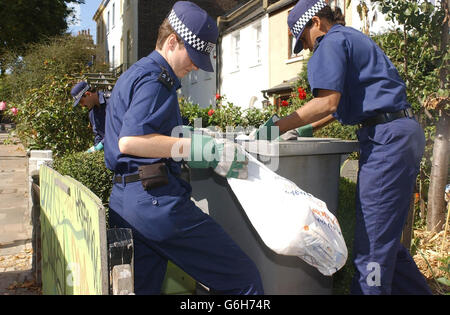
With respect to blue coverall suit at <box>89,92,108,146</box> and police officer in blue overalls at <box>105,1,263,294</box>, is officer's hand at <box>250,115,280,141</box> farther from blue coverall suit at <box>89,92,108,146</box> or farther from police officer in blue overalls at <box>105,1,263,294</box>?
blue coverall suit at <box>89,92,108,146</box>

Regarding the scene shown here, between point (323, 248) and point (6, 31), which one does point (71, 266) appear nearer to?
point (323, 248)

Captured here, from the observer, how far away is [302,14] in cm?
273

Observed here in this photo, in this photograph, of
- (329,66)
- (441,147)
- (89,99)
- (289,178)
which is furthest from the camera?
(89,99)

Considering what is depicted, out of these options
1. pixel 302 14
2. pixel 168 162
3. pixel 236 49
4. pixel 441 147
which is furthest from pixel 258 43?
pixel 168 162

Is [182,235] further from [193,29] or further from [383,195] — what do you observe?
[383,195]

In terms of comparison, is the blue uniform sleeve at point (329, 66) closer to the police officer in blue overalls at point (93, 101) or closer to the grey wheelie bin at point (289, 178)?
the grey wheelie bin at point (289, 178)

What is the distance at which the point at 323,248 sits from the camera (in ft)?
6.87

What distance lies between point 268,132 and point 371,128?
59cm

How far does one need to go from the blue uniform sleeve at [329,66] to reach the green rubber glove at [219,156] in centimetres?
66

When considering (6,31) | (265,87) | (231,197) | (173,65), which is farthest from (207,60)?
(6,31)

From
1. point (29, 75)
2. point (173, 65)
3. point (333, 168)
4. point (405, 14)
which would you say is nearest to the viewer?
point (173, 65)

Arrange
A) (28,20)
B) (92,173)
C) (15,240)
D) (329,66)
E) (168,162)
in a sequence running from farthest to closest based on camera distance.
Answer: (28,20)
(15,240)
(92,173)
(329,66)
(168,162)

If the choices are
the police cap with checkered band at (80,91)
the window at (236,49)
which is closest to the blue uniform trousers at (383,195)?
the police cap with checkered band at (80,91)
